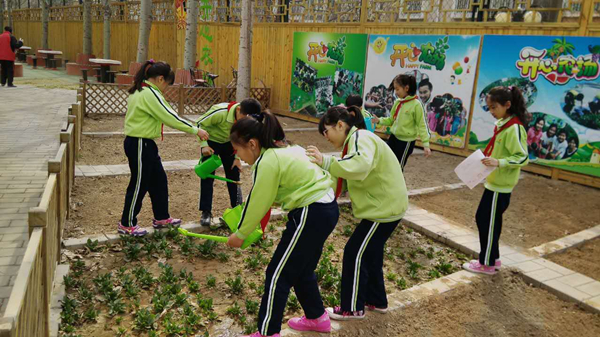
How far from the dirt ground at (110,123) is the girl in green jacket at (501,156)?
9177mm

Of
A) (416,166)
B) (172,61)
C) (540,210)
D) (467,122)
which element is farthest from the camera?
(172,61)

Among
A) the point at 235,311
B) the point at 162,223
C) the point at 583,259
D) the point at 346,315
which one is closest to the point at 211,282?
the point at 235,311

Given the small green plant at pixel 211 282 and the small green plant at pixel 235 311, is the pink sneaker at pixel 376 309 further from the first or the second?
the small green plant at pixel 211 282

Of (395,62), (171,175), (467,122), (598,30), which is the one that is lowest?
(171,175)

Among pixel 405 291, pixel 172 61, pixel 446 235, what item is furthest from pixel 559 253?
pixel 172 61

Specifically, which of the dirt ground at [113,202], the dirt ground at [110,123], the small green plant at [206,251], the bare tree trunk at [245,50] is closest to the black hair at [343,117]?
the small green plant at [206,251]

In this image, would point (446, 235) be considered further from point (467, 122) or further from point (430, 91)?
point (430, 91)

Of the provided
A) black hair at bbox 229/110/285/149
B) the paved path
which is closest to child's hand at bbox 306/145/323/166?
black hair at bbox 229/110/285/149

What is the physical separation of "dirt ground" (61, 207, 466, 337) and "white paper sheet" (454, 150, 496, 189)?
1.09 meters

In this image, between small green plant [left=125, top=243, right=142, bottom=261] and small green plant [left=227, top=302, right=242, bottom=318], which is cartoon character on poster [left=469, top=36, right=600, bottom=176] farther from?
small green plant [left=125, top=243, right=142, bottom=261]

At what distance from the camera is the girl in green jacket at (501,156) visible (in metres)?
4.51

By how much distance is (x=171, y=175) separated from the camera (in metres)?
8.25

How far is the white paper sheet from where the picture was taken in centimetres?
452

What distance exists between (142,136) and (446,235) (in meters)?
3.75
